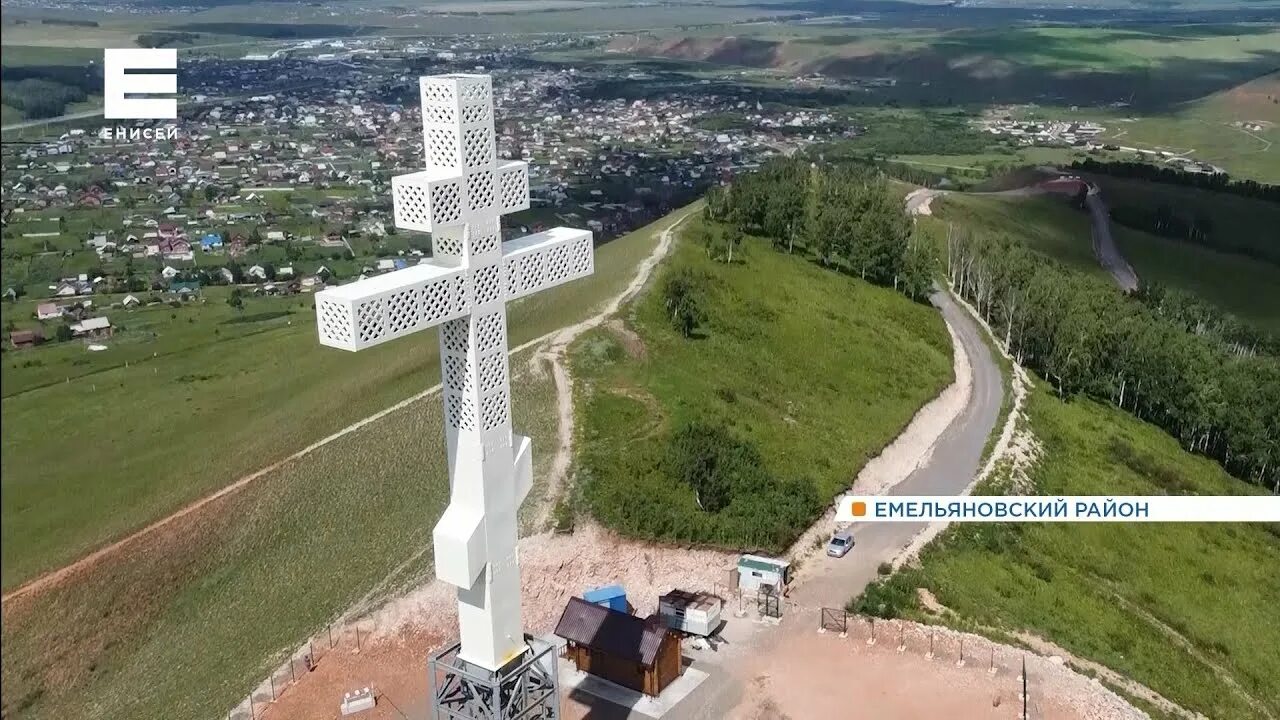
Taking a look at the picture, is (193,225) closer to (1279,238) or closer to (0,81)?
(0,81)

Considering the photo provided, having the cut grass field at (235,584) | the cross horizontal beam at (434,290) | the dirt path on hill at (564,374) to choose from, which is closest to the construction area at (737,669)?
the cut grass field at (235,584)

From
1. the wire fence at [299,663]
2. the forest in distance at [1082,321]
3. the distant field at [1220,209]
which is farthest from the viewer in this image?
the distant field at [1220,209]

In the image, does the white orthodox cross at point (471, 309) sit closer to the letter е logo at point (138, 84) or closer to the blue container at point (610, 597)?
the blue container at point (610, 597)

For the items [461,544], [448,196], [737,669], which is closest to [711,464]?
[737,669]

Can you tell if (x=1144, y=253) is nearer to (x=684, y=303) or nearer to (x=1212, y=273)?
(x=1212, y=273)

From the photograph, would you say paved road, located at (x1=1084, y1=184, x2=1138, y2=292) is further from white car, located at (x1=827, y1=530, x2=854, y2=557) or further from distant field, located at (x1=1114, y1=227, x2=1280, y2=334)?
white car, located at (x1=827, y1=530, x2=854, y2=557)
